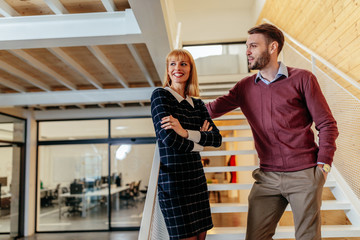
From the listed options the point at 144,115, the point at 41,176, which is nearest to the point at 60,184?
the point at 41,176

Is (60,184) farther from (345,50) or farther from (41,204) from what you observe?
(345,50)

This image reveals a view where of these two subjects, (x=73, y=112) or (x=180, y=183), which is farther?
(x=73, y=112)

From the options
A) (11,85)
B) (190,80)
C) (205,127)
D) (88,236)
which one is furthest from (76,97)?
(205,127)

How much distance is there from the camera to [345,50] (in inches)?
122

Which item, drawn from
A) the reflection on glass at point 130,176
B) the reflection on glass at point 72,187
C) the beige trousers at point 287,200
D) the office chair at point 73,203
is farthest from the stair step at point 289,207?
the office chair at point 73,203

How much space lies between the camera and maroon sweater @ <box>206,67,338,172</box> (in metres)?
1.83

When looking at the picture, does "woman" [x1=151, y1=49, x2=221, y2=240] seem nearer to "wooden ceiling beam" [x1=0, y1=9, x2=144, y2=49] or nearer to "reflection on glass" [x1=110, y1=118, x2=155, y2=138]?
"wooden ceiling beam" [x1=0, y1=9, x2=144, y2=49]

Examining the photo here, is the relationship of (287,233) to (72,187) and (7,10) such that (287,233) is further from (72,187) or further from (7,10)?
(72,187)

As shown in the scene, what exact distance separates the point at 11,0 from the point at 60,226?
6798 millimetres

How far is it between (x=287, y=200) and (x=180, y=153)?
77 cm

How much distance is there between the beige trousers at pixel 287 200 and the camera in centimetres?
180

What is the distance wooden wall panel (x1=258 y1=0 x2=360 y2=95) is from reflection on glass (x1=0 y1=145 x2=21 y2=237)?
22.1 ft

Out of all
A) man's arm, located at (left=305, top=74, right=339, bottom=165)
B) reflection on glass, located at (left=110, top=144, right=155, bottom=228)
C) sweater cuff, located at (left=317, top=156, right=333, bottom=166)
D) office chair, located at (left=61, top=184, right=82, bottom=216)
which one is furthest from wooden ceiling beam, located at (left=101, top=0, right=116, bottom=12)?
office chair, located at (left=61, top=184, right=82, bottom=216)

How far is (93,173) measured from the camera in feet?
28.0
